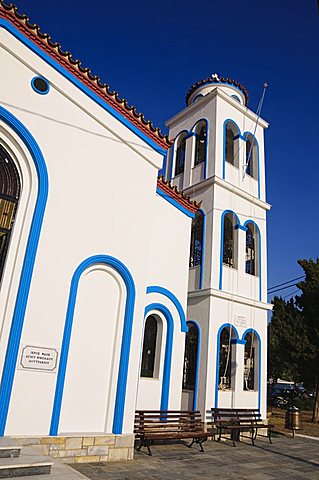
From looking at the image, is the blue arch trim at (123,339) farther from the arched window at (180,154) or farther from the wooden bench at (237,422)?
the arched window at (180,154)

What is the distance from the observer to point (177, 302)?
9391 millimetres

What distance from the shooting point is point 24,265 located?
629 centimetres

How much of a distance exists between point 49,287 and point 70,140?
290cm

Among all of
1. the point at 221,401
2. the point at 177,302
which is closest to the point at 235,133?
the point at 177,302

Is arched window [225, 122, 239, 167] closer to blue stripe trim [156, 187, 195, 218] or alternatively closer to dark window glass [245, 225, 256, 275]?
dark window glass [245, 225, 256, 275]

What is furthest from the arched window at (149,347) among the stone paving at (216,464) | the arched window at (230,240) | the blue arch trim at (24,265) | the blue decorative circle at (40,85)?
the blue decorative circle at (40,85)

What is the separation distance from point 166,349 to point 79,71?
6385mm

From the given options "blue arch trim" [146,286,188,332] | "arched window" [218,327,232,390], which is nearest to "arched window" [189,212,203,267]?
"arched window" [218,327,232,390]

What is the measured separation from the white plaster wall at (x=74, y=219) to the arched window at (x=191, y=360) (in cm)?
395

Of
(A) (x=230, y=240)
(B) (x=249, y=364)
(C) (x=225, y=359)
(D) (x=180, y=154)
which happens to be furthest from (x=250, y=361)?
(D) (x=180, y=154)

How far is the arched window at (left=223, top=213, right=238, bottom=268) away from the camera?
12156mm

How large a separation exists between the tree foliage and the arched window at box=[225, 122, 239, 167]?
6.46m

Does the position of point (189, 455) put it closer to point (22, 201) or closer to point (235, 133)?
point (22, 201)

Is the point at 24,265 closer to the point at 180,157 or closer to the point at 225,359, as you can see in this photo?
the point at 225,359
